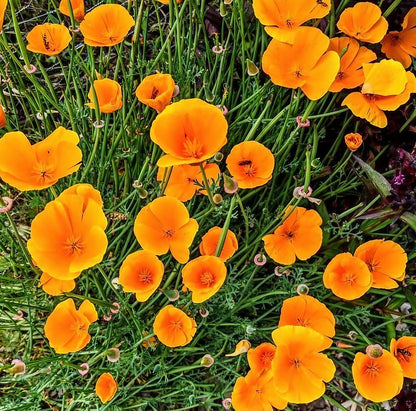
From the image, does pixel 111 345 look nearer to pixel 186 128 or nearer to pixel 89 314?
pixel 89 314

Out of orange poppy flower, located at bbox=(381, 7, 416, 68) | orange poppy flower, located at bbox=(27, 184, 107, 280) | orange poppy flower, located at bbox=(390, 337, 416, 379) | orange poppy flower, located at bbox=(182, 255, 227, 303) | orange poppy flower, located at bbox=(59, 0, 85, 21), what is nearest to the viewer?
orange poppy flower, located at bbox=(27, 184, 107, 280)

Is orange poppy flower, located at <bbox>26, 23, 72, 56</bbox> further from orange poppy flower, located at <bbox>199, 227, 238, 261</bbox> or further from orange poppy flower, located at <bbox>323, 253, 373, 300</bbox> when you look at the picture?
orange poppy flower, located at <bbox>323, 253, 373, 300</bbox>

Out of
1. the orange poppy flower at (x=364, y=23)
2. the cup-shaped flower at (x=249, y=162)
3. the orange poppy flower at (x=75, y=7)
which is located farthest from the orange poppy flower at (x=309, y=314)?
the orange poppy flower at (x=75, y=7)

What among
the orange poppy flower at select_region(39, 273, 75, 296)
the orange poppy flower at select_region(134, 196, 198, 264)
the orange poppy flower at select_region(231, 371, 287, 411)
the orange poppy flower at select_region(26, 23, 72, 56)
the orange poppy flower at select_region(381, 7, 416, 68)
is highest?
the orange poppy flower at select_region(381, 7, 416, 68)

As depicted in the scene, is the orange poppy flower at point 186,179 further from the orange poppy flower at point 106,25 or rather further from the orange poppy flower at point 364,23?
the orange poppy flower at point 364,23

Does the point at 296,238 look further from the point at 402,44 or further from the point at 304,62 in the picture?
the point at 402,44

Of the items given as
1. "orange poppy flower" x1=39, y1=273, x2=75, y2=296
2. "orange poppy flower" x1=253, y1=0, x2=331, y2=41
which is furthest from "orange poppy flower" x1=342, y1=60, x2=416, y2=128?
"orange poppy flower" x1=39, y1=273, x2=75, y2=296

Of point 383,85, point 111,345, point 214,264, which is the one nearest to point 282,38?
point 383,85
